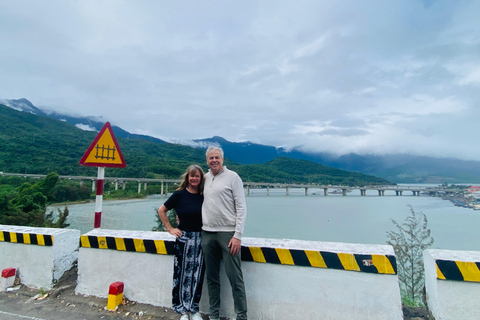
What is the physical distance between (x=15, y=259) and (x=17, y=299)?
444 millimetres

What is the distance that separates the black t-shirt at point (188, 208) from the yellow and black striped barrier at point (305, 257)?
0.31 metres

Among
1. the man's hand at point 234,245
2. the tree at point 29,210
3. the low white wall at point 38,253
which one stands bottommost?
the tree at point 29,210

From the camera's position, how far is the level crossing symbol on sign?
9.75 feet

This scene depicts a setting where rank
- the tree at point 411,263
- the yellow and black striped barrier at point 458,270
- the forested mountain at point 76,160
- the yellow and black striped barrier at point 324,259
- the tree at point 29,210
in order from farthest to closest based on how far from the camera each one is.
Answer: the forested mountain at point 76,160
the tree at point 29,210
the tree at point 411,263
the yellow and black striped barrier at point 324,259
the yellow and black striped barrier at point 458,270

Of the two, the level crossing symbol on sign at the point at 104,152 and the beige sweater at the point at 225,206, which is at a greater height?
the level crossing symbol on sign at the point at 104,152

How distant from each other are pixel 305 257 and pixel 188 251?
926 millimetres

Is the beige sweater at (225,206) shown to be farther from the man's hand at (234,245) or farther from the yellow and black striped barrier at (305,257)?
the yellow and black striped barrier at (305,257)

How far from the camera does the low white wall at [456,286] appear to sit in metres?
1.70

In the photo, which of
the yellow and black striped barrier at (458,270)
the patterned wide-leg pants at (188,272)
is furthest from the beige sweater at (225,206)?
the yellow and black striped barrier at (458,270)

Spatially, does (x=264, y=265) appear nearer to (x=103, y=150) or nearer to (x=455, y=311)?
(x=455, y=311)

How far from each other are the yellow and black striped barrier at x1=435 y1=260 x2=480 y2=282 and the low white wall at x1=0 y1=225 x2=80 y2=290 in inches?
126

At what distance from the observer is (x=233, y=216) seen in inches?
81.4

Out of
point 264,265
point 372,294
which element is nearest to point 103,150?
point 264,265

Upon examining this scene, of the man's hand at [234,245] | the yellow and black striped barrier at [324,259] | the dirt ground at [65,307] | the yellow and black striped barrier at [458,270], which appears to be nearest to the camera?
the yellow and black striped barrier at [458,270]
